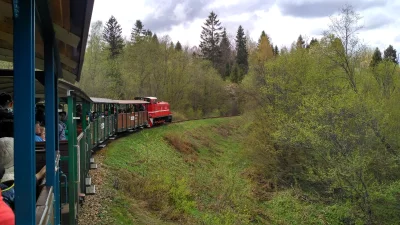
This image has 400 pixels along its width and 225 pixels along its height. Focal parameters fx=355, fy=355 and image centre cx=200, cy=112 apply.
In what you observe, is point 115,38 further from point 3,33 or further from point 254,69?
point 3,33

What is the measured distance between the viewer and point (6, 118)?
4.14m

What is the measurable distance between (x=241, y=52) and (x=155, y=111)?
53.1 m

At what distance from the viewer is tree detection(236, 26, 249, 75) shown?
76.1 meters

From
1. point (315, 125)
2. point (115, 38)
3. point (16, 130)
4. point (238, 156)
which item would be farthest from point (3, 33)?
point (115, 38)

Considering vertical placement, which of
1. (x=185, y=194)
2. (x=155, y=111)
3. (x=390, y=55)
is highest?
(x=390, y=55)

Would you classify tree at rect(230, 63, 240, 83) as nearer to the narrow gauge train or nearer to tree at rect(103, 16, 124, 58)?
tree at rect(103, 16, 124, 58)

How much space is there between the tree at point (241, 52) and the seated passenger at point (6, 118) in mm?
70517

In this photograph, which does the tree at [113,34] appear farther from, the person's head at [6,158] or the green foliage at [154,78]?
the person's head at [6,158]

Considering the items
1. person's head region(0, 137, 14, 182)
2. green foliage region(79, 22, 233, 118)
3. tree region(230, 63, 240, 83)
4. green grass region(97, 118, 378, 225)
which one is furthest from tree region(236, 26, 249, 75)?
person's head region(0, 137, 14, 182)

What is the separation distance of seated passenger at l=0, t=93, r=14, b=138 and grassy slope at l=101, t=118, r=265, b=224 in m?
5.95

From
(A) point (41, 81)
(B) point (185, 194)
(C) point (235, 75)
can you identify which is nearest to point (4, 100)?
(A) point (41, 81)

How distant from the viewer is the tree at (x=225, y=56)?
3026 inches

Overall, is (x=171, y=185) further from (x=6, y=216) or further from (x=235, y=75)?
(x=235, y=75)

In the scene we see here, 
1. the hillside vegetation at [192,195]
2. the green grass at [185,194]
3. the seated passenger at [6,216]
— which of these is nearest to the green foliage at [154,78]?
the green grass at [185,194]
